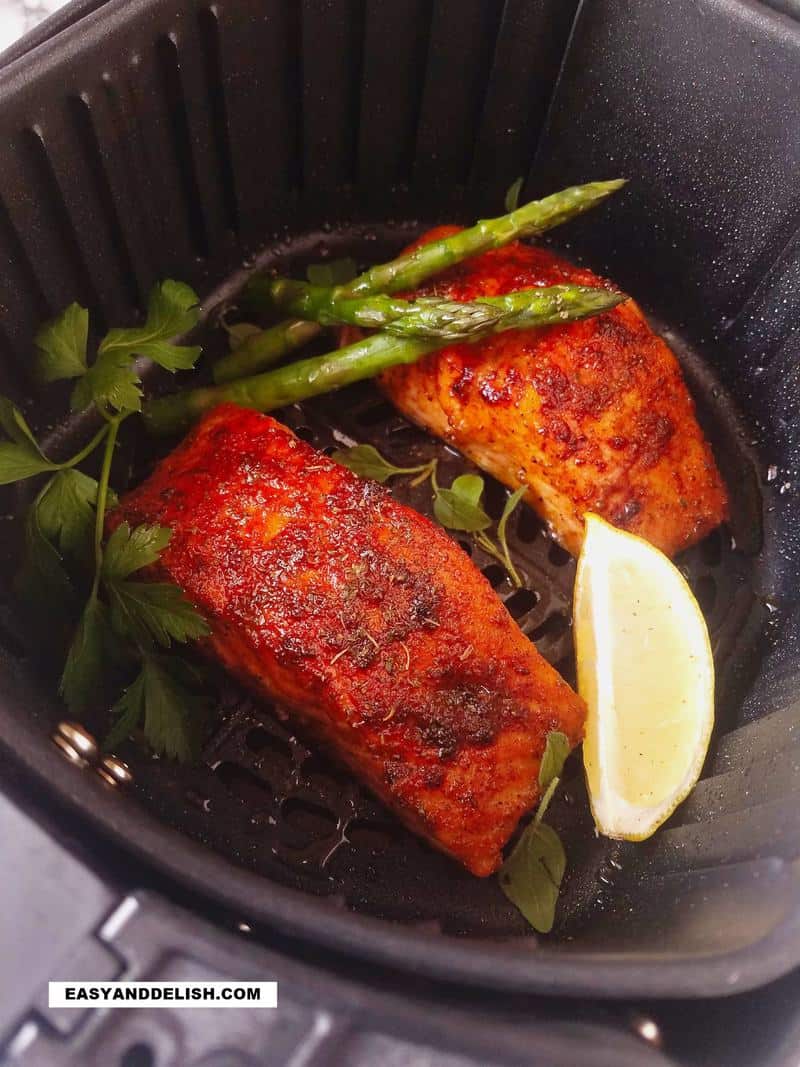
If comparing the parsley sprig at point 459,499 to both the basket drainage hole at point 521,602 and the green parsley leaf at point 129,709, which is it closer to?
the basket drainage hole at point 521,602

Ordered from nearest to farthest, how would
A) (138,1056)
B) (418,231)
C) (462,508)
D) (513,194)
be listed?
(138,1056), (462,508), (513,194), (418,231)

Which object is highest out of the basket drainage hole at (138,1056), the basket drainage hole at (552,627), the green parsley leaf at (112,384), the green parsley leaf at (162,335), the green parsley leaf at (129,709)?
the green parsley leaf at (162,335)

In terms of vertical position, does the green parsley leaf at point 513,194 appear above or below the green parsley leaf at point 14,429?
above

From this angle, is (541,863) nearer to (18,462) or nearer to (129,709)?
(129,709)

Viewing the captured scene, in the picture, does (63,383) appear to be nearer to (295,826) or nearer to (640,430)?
(295,826)

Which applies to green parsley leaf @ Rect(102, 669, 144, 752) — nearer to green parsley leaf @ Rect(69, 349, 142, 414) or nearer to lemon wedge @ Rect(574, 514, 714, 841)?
green parsley leaf @ Rect(69, 349, 142, 414)

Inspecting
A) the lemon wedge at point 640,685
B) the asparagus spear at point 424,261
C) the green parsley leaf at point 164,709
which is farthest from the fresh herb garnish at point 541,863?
the asparagus spear at point 424,261

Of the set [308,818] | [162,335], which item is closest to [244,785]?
[308,818]
